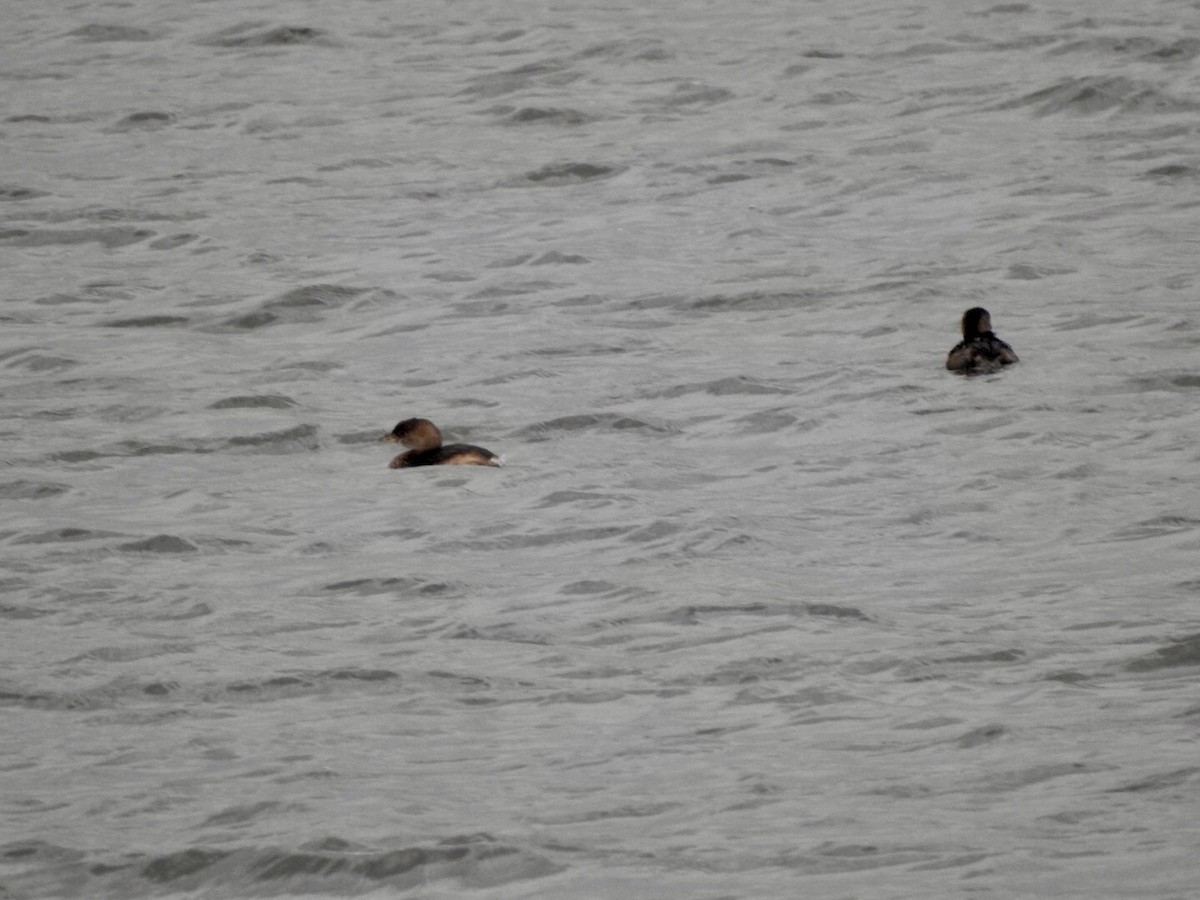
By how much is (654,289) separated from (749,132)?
15.1ft

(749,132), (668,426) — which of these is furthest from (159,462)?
(749,132)

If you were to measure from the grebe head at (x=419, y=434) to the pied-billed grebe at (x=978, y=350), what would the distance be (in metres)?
3.04

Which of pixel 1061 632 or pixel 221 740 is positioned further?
pixel 1061 632

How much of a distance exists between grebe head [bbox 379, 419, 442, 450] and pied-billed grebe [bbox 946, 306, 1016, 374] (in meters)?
3.04

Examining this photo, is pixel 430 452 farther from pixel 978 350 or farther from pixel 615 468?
pixel 978 350

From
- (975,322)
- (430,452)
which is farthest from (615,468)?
(975,322)

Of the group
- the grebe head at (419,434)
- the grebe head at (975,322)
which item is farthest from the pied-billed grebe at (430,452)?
the grebe head at (975,322)

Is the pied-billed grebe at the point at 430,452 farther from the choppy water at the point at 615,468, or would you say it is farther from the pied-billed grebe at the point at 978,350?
the pied-billed grebe at the point at 978,350

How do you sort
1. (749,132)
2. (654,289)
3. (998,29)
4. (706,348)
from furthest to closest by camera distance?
(998,29)
(749,132)
(654,289)
(706,348)

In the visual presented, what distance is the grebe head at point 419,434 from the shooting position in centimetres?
1383

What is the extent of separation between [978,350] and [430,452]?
323cm

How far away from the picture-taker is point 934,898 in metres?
8.21

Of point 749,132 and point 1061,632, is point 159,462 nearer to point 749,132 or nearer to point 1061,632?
point 1061,632

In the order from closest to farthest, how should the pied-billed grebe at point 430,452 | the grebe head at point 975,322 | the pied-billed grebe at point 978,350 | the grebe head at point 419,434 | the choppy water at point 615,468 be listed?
the choppy water at point 615,468, the pied-billed grebe at point 430,452, the grebe head at point 419,434, the pied-billed grebe at point 978,350, the grebe head at point 975,322
